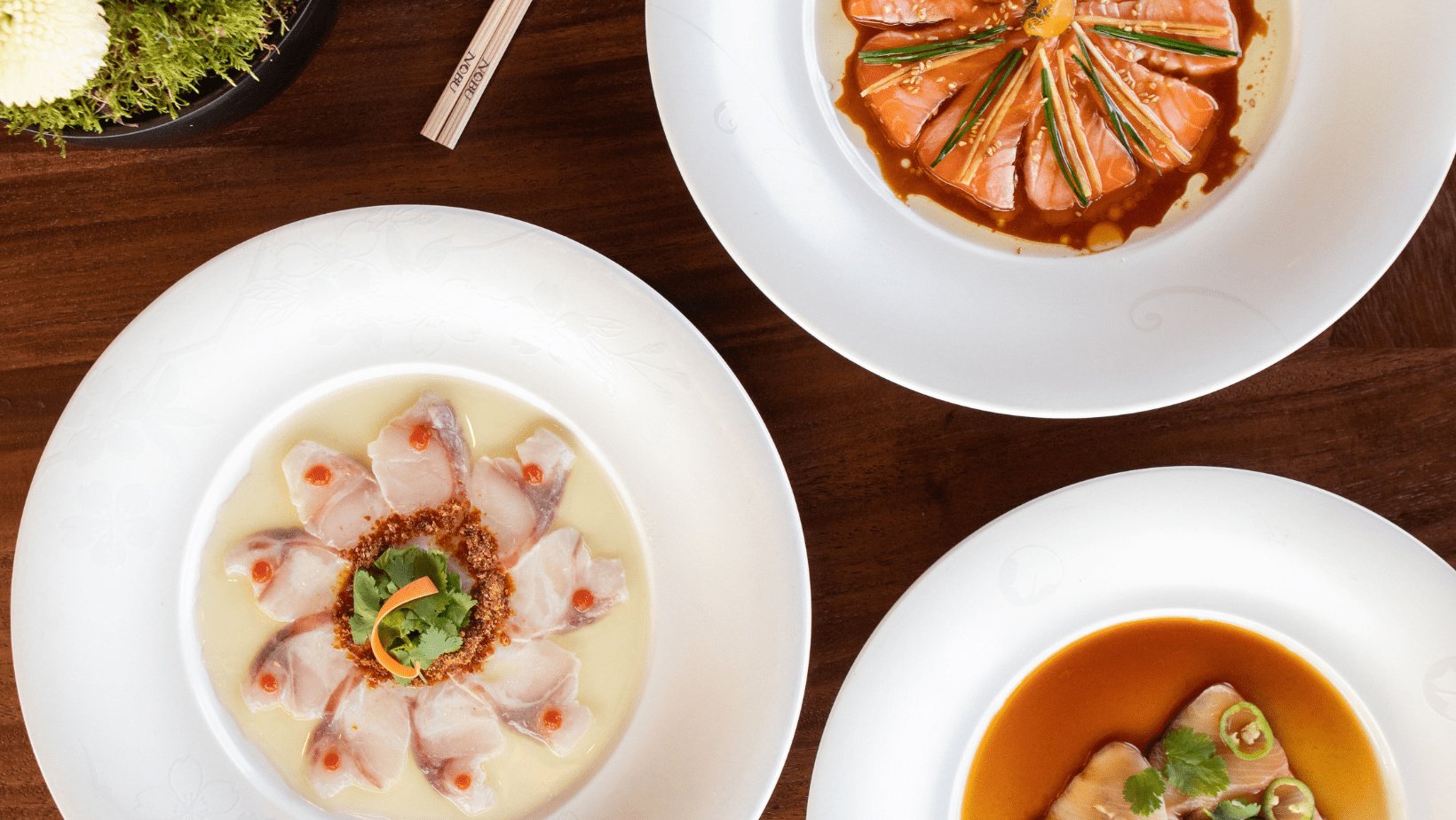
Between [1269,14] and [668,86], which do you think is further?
[1269,14]

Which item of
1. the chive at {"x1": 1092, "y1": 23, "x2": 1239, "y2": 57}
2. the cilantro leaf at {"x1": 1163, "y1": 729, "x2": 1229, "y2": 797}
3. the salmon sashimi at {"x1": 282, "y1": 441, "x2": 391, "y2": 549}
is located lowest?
the cilantro leaf at {"x1": 1163, "y1": 729, "x2": 1229, "y2": 797}

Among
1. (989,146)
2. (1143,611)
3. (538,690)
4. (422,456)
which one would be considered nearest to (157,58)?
(422,456)

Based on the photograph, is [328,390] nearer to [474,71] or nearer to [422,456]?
[422,456]

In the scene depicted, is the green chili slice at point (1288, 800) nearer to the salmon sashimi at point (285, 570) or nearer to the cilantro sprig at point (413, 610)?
the cilantro sprig at point (413, 610)

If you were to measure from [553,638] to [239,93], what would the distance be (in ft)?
2.84

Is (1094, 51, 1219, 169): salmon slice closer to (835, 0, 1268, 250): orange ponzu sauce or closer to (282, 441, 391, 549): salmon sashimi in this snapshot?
(835, 0, 1268, 250): orange ponzu sauce

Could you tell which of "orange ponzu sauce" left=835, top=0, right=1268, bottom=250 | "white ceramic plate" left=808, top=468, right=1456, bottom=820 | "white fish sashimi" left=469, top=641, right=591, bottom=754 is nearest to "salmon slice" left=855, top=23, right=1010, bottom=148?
"orange ponzu sauce" left=835, top=0, right=1268, bottom=250

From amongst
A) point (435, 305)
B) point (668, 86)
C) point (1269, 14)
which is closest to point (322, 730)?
point (435, 305)

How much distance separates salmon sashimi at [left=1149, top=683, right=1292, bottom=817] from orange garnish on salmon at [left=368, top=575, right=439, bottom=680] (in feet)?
3.63

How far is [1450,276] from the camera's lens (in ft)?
4.21

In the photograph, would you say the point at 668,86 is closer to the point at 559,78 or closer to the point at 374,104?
the point at 559,78

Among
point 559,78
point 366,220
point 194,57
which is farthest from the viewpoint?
point 559,78

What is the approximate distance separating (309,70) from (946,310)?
987 millimetres

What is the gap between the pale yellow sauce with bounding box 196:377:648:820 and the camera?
1.29 meters
